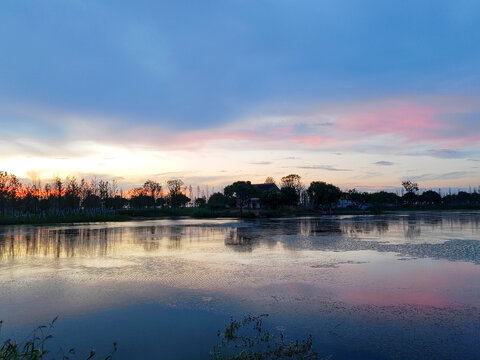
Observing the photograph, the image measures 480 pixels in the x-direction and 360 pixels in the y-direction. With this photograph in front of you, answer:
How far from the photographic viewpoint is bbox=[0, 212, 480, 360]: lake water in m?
6.68

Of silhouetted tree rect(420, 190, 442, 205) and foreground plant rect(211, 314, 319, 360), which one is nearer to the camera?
foreground plant rect(211, 314, 319, 360)

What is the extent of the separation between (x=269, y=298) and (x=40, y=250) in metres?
13.7

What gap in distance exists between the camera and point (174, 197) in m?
81.0

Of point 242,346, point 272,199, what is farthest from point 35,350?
point 272,199

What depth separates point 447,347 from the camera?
6.32m

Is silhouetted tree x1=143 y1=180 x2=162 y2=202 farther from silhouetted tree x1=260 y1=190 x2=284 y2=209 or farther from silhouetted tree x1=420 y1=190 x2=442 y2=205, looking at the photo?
silhouetted tree x1=420 y1=190 x2=442 y2=205

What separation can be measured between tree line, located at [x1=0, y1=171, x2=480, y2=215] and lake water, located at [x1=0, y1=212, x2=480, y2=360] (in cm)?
3926

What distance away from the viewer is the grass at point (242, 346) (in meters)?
5.90

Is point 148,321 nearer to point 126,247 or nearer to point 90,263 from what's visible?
point 90,263

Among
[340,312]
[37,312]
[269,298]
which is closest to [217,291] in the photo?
[269,298]

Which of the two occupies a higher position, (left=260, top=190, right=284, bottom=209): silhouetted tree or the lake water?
(left=260, top=190, right=284, bottom=209): silhouetted tree

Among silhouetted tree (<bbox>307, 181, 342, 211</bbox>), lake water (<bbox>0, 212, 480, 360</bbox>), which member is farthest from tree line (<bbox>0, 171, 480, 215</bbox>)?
lake water (<bbox>0, 212, 480, 360</bbox>)

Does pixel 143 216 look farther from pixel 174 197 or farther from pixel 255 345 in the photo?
pixel 255 345

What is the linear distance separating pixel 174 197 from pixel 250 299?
72917 millimetres
